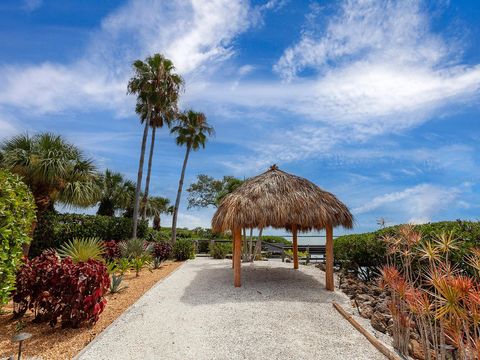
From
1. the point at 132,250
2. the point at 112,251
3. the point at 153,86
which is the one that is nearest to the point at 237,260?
the point at 132,250

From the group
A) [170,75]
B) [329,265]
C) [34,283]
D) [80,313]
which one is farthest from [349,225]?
[170,75]

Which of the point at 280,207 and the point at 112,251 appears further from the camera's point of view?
the point at 112,251

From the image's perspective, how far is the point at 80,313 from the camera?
5.53m

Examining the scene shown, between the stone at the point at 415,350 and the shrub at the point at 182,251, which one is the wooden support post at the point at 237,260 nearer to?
the stone at the point at 415,350

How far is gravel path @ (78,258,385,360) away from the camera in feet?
15.8

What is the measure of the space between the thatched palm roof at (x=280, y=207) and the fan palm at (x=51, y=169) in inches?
269

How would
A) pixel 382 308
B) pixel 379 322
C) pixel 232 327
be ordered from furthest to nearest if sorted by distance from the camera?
1. pixel 382 308
2. pixel 379 322
3. pixel 232 327

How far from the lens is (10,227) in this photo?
537 cm

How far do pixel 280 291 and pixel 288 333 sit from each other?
9.45ft

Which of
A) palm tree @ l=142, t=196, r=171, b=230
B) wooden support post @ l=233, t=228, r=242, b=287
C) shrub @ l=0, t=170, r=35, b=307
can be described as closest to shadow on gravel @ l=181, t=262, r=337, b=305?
wooden support post @ l=233, t=228, r=242, b=287

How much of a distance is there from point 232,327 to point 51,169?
32.0 ft

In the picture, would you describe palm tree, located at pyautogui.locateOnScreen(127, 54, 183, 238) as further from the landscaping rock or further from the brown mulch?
the landscaping rock

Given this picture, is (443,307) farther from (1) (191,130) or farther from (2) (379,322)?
(1) (191,130)

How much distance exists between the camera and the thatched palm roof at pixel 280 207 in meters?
8.66
